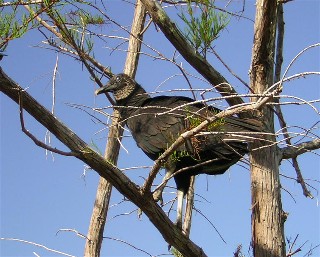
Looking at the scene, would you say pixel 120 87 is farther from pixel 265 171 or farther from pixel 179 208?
pixel 265 171

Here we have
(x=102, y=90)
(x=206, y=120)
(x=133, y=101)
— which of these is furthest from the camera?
(x=102, y=90)

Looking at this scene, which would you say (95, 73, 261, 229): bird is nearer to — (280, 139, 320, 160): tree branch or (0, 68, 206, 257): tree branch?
(0, 68, 206, 257): tree branch

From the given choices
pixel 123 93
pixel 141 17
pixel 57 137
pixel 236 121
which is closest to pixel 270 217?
pixel 236 121

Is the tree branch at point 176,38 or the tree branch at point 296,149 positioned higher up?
the tree branch at point 176,38

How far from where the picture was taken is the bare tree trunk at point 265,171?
3.09 metres

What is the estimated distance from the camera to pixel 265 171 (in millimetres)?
3195

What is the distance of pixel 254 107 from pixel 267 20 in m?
1.03

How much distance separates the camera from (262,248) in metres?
3.07

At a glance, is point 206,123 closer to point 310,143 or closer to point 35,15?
point 35,15

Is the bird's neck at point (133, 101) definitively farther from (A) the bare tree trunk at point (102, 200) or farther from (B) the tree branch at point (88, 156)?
(B) the tree branch at point (88, 156)

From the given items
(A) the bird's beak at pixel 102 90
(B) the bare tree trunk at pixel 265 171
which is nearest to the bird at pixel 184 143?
(B) the bare tree trunk at pixel 265 171

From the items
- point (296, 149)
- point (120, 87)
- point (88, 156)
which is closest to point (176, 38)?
point (88, 156)

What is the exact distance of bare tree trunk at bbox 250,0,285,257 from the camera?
3.09 meters

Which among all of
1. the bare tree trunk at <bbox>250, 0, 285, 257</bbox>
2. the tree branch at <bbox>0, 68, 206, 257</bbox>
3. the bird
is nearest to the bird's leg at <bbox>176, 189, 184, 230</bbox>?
the bird
